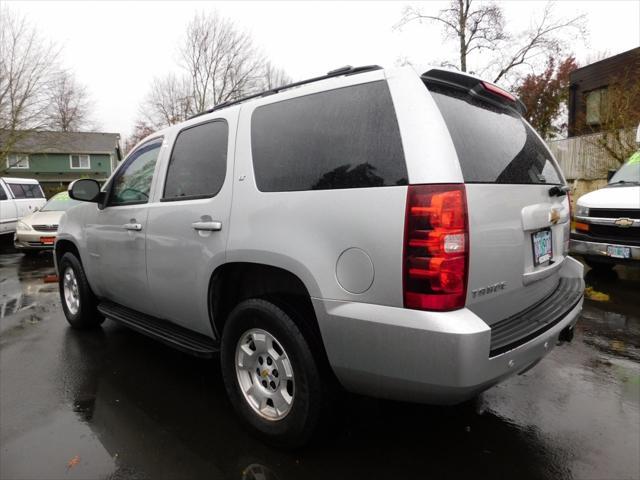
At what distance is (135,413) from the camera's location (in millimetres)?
2848

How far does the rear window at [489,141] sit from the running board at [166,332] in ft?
6.14

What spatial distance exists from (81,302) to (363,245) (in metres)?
3.59

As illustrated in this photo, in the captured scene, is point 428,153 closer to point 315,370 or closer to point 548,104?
point 315,370

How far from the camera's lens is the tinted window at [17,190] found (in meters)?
12.4

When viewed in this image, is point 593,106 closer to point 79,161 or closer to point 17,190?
point 17,190

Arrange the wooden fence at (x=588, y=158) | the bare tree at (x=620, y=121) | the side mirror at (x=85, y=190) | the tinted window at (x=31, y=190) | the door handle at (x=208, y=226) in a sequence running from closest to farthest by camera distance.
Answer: the door handle at (x=208, y=226) < the side mirror at (x=85, y=190) < the bare tree at (x=620, y=121) < the tinted window at (x=31, y=190) < the wooden fence at (x=588, y=158)

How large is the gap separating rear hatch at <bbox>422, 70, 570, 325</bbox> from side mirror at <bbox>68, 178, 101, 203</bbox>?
3.06m

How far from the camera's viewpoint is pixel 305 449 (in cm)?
236

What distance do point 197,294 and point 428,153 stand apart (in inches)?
67.0

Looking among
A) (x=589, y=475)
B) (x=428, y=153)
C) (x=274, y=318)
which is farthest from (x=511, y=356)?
(x=274, y=318)

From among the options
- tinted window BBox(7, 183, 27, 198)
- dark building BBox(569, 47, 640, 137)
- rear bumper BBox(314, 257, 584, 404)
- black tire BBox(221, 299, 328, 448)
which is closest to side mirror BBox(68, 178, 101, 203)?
black tire BBox(221, 299, 328, 448)

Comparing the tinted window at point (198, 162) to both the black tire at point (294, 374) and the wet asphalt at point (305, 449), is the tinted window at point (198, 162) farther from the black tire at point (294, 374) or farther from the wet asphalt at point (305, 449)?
the wet asphalt at point (305, 449)

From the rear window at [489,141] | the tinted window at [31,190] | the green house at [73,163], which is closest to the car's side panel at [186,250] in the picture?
the rear window at [489,141]

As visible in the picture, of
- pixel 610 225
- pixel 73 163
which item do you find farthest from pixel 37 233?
pixel 73 163
